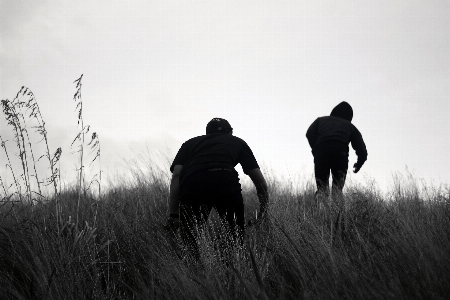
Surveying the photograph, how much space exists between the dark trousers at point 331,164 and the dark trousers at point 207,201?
7.82ft

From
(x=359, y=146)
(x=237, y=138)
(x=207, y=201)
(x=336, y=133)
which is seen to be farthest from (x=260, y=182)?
(x=359, y=146)

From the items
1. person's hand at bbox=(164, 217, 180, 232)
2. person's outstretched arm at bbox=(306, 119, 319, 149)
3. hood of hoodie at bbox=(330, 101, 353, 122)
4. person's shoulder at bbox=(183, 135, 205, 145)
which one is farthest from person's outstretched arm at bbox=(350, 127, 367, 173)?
person's hand at bbox=(164, 217, 180, 232)

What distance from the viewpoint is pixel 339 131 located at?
4.76 meters

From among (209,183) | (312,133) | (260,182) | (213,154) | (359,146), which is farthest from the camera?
(312,133)

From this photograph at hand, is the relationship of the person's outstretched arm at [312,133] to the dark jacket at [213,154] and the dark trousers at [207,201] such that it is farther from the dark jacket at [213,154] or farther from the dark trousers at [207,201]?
the dark trousers at [207,201]

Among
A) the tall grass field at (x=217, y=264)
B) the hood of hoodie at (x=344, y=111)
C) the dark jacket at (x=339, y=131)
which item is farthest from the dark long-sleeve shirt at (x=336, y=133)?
the tall grass field at (x=217, y=264)

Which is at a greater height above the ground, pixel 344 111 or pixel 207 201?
pixel 344 111

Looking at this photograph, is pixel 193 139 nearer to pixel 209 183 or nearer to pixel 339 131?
pixel 209 183

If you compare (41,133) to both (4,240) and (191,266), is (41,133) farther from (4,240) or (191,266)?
(191,266)

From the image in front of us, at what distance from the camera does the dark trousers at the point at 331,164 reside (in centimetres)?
468

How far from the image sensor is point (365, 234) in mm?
2854

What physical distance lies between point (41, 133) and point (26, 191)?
1.84ft

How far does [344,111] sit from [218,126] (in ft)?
10.1

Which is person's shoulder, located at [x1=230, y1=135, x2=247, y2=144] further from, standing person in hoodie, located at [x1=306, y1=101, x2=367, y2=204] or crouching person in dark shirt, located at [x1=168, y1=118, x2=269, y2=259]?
standing person in hoodie, located at [x1=306, y1=101, x2=367, y2=204]
